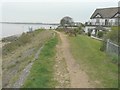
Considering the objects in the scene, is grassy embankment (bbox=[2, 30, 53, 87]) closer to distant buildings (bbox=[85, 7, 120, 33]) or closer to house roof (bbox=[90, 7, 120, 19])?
distant buildings (bbox=[85, 7, 120, 33])

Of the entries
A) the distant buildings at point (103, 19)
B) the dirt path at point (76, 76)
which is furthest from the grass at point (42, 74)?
the distant buildings at point (103, 19)

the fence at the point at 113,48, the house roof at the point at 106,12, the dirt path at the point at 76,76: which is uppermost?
the house roof at the point at 106,12

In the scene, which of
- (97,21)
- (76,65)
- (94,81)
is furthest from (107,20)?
(94,81)

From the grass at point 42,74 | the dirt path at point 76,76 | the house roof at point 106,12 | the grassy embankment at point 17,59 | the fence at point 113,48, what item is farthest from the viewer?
the house roof at point 106,12

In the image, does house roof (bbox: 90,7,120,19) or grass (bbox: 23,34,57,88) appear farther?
house roof (bbox: 90,7,120,19)

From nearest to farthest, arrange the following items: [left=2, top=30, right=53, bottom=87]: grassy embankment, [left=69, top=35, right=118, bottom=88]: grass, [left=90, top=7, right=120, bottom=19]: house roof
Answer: [left=69, top=35, right=118, bottom=88]: grass, [left=2, top=30, right=53, bottom=87]: grassy embankment, [left=90, top=7, right=120, bottom=19]: house roof

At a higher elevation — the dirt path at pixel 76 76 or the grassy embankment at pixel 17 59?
the dirt path at pixel 76 76

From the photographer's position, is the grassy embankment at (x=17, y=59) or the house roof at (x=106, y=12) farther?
the house roof at (x=106, y=12)

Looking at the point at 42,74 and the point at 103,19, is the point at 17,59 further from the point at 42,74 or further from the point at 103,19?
the point at 103,19

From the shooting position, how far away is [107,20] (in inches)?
2623

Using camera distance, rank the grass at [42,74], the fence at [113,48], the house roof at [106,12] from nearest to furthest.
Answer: the grass at [42,74], the fence at [113,48], the house roof at [106,12]

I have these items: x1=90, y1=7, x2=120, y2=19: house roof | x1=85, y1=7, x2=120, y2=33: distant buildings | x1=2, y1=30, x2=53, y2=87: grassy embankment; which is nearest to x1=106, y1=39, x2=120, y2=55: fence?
x1=2, y1=30, x2=53, y2=87: grassy embankment

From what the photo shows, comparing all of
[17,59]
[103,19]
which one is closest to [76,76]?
[17,59]

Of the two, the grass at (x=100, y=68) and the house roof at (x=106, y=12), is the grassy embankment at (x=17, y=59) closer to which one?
the grass at (x=100, y=68)
